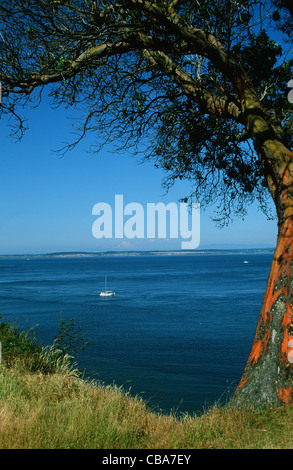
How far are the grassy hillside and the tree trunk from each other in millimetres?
376

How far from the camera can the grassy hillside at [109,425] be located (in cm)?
514

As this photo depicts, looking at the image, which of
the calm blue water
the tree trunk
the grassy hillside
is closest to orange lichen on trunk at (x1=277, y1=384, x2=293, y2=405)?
the tree trunk

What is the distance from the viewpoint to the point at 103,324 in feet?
135

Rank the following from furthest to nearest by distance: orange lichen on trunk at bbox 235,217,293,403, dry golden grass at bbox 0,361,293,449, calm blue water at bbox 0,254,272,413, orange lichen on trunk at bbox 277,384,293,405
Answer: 1. calm blue water at bbox 0,254,272,413
2. orange lichen on trunk at bbox 235,217,293,403
3. orange lichen on trunk at bbox 277,384,293,405
4. dry golden grass at bbox 0,361,293,449

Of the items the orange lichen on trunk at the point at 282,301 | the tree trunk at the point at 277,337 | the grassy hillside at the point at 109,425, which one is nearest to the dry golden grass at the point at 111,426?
the grassy hillside at the point at 109,425

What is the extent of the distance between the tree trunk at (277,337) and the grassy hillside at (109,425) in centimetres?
38

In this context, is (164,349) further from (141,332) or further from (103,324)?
(103,324)

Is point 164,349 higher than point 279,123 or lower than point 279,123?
lower

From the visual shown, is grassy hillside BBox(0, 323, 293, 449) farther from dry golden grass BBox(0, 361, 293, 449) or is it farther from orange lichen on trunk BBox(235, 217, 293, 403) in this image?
orange lichen on trunk BBox(235, 217, 293, 403)

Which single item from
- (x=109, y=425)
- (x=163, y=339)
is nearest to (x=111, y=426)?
(x=109, y=425)

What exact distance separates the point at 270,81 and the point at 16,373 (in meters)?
8.29

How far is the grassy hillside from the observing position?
16.9 ft

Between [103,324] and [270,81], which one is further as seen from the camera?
[103,324]
